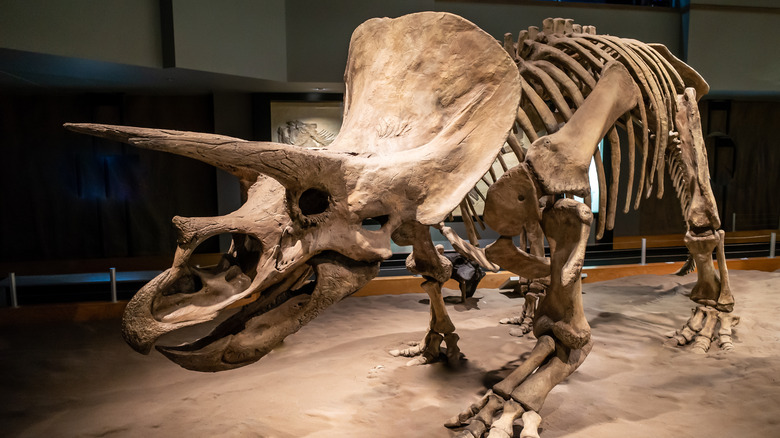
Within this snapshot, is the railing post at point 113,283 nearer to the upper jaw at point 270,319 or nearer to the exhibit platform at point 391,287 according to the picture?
the exhibit platform at point 391,287

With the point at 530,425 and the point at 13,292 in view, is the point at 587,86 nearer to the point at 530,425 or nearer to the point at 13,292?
the point at 530,425

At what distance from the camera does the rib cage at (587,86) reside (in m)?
3.59

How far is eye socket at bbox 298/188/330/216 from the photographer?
7.55 ft

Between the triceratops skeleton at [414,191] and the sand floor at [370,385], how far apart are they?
434mm

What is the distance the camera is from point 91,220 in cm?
535

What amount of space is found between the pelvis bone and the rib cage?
70 cm

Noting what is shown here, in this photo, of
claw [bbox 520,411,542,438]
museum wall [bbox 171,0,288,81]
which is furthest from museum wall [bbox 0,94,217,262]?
Answer: claw [bbox 520,411,542,438]

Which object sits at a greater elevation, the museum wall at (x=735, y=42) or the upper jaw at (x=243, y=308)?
the museum wall at (x=735, y=42)

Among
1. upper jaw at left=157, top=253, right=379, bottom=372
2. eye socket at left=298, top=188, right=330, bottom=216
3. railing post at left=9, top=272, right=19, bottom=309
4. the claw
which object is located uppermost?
eye socket at left=298, top=188, right=330, bottom=216

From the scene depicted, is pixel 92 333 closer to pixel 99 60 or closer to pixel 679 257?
pixel 99 60

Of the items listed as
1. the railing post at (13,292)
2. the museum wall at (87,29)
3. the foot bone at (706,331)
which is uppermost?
the museum wall at (87,29)

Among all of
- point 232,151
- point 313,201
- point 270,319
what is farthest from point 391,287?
point 232,151

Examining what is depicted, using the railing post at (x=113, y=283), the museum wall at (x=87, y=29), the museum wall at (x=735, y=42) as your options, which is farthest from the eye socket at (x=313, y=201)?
the museum wall at (x=735, y=42)

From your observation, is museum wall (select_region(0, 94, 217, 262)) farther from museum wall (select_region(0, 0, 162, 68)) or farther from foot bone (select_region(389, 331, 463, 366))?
foot bone (select_region(389, 331, 463, 366))
